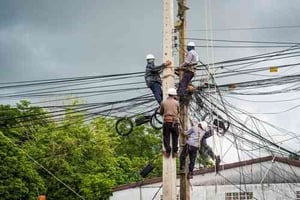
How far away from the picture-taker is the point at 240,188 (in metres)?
23.3

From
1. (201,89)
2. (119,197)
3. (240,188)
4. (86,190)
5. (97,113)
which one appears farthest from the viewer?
(86,190)

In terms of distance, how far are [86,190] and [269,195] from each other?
12.2m

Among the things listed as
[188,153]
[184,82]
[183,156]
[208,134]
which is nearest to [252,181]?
[208,134]

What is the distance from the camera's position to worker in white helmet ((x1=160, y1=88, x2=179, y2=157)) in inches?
492

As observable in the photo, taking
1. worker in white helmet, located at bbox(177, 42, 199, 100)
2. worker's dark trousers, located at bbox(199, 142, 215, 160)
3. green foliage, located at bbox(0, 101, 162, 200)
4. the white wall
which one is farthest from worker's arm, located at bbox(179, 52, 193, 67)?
green foliage, located at bbox(0, 101, 162, 200)

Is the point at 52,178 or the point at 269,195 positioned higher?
the point at 52,178

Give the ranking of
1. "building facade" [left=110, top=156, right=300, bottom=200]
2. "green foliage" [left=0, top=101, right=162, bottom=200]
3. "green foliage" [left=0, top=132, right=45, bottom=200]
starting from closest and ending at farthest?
"building facade" [left=110, top=156, right=300, bottom=200] < "green foliage" [left=0, top=132, right=45, bottom=200] < "green foliage" [left=0, top=101, right=162, bottom=200]

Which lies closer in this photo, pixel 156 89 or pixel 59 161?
pixel 156 89

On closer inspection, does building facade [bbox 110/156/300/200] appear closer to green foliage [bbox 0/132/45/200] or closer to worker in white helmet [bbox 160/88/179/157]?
green foliage [bbox 0/132/45/200]

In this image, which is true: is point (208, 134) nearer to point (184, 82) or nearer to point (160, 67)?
point (184, 82)

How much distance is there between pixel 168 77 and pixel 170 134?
130cm

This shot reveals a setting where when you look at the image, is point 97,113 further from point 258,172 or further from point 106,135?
point 106,135

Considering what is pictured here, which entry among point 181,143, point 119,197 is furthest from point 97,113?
point 119,197

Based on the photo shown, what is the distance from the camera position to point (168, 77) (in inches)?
515
